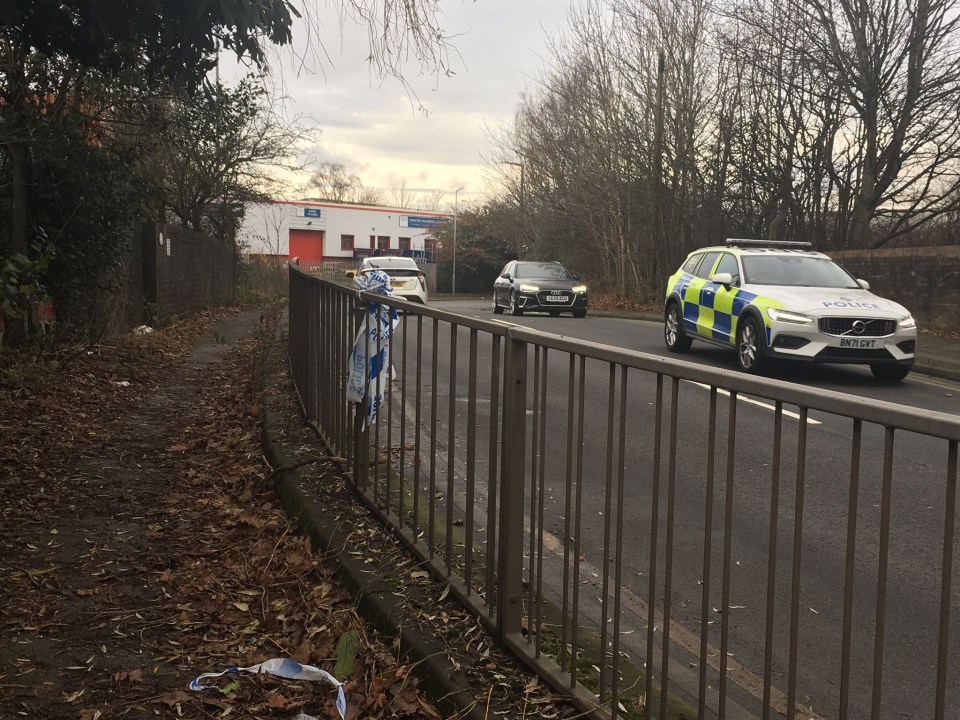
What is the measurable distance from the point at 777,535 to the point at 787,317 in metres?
9.78

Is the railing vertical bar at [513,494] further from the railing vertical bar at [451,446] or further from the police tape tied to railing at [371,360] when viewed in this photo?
the police tape tied to railing at [371,360]

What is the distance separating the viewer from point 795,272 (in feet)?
43.3

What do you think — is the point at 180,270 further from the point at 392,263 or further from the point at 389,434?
the point at 389,434

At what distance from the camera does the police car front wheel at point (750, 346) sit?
11992mm

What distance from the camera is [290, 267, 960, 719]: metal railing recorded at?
2.10 m

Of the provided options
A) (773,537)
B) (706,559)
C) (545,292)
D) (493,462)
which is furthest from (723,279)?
(773,537)

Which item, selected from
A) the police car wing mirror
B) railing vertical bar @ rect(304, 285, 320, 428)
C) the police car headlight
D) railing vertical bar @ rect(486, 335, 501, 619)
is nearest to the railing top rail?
railing vertical bar @ rect(486, 335, 501, 619)

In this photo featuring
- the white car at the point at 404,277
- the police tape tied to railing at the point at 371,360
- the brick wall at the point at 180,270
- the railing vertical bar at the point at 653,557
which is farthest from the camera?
the white car at the point at 404,277

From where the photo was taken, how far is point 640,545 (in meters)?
4.20

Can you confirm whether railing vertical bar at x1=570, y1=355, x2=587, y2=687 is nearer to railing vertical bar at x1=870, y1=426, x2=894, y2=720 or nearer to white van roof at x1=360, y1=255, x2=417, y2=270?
railing vertical bar at x1=870, y1=426, x2=894, y2=720

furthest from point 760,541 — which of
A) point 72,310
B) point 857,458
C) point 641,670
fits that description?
point 72,310

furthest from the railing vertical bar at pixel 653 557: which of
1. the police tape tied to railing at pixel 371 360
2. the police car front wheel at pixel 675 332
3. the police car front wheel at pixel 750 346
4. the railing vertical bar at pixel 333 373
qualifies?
the police car front wheel at pixel 675 332

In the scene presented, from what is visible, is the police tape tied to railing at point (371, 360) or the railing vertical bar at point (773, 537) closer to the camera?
the railing vertical bar at point (773, 537)

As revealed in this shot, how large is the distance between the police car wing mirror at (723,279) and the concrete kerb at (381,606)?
28.3 feet
